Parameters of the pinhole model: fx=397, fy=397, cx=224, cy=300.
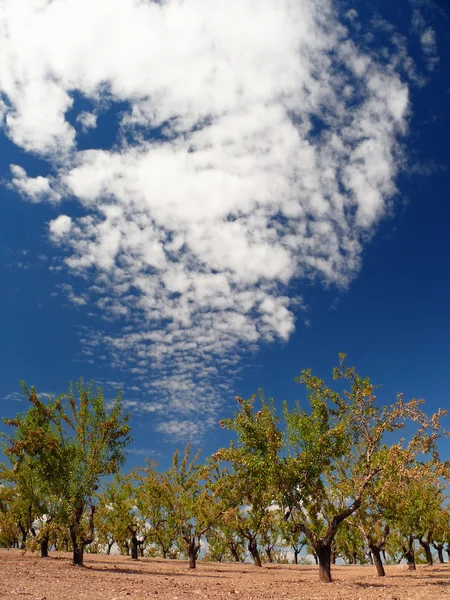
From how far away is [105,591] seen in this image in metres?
15.8

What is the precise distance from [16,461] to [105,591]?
1022 inches

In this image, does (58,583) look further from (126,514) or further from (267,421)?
(126,514)

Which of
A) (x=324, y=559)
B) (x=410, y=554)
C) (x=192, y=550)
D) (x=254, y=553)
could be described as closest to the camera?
(x=324, y=559)

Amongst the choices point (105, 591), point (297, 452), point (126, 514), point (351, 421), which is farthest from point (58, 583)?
point (126, 514)

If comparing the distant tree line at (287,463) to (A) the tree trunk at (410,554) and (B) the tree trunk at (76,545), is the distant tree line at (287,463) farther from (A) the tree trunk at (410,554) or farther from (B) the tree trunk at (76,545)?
(A) the tree trunk at (410,554)

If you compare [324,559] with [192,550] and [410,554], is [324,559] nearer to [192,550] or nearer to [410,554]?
[192,550]

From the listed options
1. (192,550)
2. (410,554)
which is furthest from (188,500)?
(410,554)

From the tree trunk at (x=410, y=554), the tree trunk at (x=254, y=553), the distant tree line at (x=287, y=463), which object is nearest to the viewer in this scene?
the distant tree line at (x=287, y=463)

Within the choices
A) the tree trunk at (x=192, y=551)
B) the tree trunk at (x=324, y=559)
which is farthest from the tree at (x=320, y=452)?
the tree trunk at (x=192, y=551)

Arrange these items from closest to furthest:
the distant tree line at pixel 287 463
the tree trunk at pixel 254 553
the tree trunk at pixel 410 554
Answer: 1. the distant tree line at pixel 287 463
2. the tree trunk at pixel 410 554
3. the tree trunk at pixel 254 553

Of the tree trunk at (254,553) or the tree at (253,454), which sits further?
the tree trunk at (254,553)

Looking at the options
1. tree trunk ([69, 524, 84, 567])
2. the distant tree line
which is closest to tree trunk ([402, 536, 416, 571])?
the distant tree line

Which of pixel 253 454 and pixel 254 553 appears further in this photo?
pixel 254 553

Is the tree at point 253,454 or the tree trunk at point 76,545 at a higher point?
the tree at point 253,454
